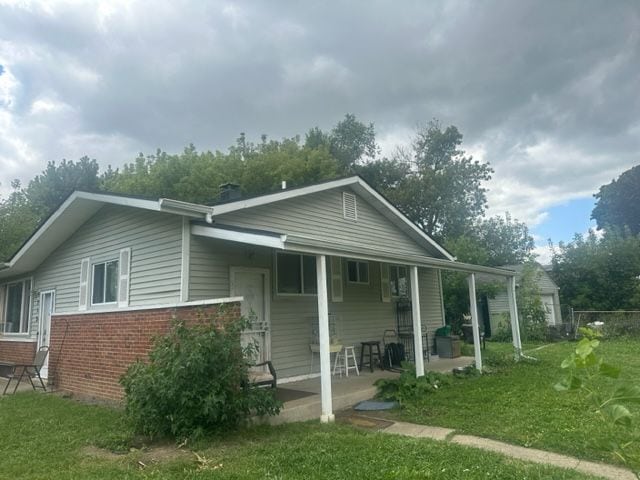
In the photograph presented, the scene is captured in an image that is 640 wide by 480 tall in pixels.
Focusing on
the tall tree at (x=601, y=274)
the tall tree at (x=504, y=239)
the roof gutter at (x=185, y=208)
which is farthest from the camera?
the tall tree at (x=504, y=239)

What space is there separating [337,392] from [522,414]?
295cm

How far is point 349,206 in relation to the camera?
38.2 ft

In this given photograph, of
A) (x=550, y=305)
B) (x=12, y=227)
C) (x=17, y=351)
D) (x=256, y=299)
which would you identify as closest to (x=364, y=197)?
(x=256, y=299)

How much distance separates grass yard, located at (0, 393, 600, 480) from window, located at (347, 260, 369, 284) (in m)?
5.41

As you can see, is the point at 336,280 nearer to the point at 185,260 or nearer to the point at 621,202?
the point at 185,260

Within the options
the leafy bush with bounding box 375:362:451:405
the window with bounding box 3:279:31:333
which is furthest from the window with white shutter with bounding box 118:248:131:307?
the window with bounding box 3:279:31:333

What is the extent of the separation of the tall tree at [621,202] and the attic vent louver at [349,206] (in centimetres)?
4094

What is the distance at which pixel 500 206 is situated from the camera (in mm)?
37500

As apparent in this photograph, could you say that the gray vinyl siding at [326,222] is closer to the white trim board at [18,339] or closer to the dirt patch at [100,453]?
the dirt patch at [100,453]

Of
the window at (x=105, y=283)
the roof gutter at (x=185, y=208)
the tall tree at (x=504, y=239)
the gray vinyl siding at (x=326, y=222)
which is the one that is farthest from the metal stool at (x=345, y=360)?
the tall tree at (x=504, y=239)

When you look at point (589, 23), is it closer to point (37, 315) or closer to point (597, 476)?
point (597, 476)

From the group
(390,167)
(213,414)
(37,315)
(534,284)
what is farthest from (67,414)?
(390,167)

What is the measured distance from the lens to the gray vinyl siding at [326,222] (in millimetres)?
9250

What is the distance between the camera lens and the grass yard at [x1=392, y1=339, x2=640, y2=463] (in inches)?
213
